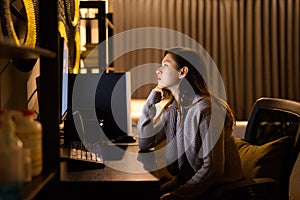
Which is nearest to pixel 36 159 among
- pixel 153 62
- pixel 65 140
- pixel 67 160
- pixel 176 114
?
pixel 67 160

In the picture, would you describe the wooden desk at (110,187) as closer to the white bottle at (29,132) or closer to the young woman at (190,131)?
the white bottle at (29,132)

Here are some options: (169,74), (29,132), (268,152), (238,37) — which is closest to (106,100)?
(169,74)

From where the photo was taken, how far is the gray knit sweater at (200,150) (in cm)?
192

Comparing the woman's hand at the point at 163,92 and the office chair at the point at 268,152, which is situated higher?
the woman's hand at the point at 163,92

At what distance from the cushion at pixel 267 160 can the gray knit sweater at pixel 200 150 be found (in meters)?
0.14

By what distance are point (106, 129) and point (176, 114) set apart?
39cm

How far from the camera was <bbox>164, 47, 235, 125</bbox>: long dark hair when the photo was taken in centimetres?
207

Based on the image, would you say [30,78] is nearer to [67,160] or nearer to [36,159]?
[67,160]

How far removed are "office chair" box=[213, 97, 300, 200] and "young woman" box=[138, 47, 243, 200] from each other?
0.10m

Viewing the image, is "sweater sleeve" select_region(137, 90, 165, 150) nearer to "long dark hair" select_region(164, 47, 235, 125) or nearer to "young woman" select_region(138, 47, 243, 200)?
"young woman" select_region(138, 47, 243, 200)

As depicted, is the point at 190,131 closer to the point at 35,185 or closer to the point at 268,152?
the point at 268,152

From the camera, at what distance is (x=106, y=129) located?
7.99 ft

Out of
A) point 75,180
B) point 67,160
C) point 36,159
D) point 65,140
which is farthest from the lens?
point 65,140

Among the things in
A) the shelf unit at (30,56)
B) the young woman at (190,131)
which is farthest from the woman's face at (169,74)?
the shelf unit at (30,56)
